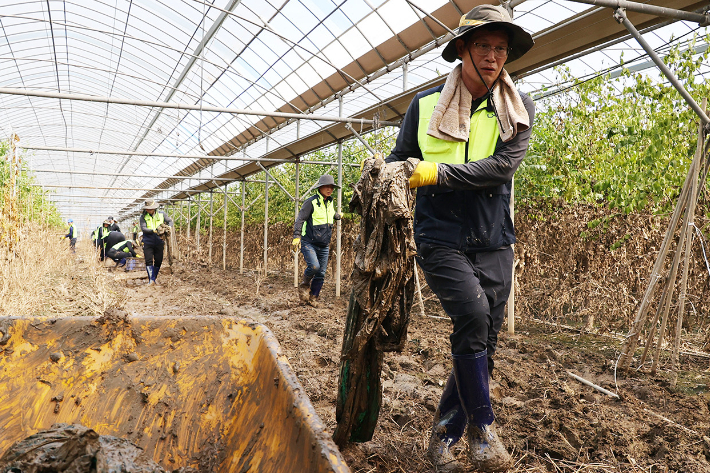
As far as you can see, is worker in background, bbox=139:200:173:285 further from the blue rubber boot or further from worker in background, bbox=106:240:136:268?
worker in background, bbox=106:240:136:268

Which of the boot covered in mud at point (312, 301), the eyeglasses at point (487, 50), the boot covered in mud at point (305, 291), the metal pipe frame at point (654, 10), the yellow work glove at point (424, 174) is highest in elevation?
the metal pipe frame at point (654, 10)

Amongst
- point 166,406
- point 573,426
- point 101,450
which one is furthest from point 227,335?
point 573,426

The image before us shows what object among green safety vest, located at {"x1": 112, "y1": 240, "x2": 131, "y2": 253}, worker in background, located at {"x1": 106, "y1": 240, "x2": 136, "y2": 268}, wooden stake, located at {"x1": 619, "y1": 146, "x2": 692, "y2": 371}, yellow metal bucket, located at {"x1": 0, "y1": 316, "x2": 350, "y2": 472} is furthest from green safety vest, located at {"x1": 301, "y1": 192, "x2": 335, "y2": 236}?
green safety vest, located at {"x1": 112, "y1": 240, "x2": 131, "y2": 253}

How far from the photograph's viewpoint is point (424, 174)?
1.78 meters

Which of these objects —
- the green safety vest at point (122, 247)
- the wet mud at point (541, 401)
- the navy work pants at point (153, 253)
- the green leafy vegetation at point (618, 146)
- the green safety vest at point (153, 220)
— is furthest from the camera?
the green safety vest at point (122, 247)

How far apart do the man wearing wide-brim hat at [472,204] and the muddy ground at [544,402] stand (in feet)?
1.17

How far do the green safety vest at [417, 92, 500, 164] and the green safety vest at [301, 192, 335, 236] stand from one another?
5.00 m

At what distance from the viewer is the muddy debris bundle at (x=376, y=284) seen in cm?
175

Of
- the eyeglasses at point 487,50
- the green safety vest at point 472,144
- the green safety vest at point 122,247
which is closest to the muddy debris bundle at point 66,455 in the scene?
the green safety vest at point 472,144

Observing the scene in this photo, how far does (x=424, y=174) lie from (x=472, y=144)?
0.36 m

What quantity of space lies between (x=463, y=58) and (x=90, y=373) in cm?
201

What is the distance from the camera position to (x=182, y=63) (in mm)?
12008

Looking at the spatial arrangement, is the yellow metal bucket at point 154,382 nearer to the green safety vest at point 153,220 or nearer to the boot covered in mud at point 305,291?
the boot covered in mud at point 305,291

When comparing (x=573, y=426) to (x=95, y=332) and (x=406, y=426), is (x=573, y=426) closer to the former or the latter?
(x=406, y=426)
